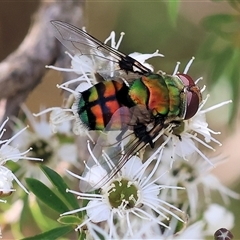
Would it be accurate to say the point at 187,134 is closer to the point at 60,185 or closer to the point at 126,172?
the point at 126,172

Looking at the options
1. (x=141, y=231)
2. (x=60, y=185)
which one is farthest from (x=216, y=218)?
(x=60, y=185)

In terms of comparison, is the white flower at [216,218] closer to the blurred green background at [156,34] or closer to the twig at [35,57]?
the blurred green background at [156,34]

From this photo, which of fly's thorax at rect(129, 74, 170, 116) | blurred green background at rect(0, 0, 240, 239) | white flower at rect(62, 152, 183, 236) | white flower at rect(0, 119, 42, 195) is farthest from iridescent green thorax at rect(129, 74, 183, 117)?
blurred green background at rect(0, 0, 240, 239)

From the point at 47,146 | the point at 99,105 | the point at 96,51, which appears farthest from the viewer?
the point at 47,146

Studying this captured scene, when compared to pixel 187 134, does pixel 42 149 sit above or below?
below

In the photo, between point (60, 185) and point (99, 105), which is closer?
point (99, 105)

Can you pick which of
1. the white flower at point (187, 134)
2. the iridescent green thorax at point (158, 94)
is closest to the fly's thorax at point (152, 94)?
the iridescent green thorax at point (158, 94)
